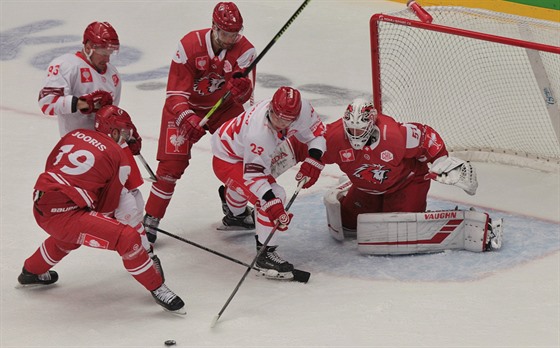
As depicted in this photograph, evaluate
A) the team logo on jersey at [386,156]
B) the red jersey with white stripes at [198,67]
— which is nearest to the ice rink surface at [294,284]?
the team logo on jersey at [386,156]

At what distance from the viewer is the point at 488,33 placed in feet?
19.3

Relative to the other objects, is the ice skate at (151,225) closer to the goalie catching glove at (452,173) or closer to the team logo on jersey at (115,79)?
the team logo on jersey at (115,79)

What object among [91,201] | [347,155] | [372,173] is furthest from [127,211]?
[372,173]

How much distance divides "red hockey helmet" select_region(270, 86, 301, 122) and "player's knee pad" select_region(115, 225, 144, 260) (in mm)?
768

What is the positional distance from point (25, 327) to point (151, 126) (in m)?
2.57

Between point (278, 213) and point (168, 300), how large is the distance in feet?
1.89

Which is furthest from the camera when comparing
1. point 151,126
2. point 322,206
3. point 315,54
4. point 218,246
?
point 315,54

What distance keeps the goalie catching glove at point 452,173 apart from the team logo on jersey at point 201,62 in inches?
44.5

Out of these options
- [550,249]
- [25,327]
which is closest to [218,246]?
[25,327]

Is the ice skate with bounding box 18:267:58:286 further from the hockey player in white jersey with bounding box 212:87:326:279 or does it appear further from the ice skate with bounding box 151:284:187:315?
the hockey player in white jersey with bounding box 212:87:326:279

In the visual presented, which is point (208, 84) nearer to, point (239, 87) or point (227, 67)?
point (227, 67)

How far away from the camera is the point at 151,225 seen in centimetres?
530

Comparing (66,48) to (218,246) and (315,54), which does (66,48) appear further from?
(218,246)

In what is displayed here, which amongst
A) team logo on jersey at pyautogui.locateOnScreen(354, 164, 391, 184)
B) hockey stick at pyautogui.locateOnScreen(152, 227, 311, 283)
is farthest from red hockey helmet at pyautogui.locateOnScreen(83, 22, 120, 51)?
team logo on jersey at pyautogui.locateOnScreen(354, 164, 391, 184)
